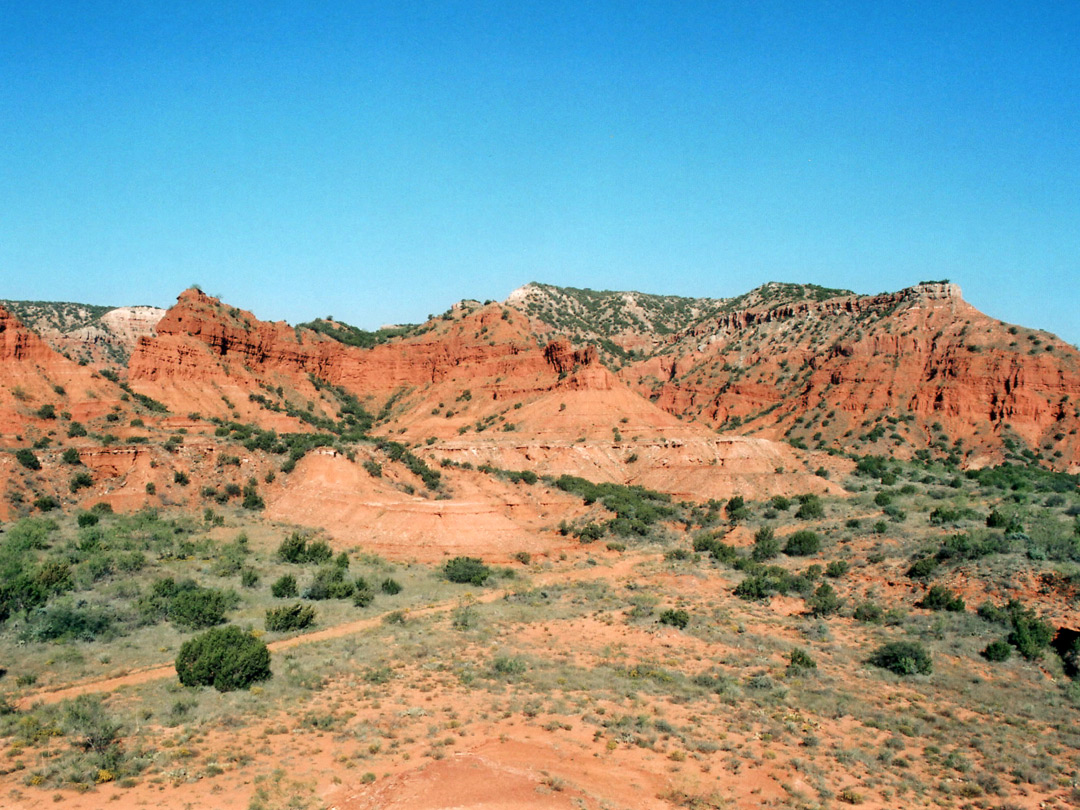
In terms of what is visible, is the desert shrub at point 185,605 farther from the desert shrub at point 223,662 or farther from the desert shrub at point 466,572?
the desert shrub at point 466,572

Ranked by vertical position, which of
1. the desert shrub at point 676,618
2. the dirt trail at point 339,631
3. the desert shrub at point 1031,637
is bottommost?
the dirt trail at point 339,631

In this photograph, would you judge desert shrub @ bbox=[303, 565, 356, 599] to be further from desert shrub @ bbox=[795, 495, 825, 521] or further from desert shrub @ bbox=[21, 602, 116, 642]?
desert shrub @ bbox=[795, 495, 825, 521]

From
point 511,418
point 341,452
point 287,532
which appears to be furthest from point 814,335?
point 287,532

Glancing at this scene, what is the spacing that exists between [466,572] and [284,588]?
333 inches

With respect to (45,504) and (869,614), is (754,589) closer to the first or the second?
(869,614)

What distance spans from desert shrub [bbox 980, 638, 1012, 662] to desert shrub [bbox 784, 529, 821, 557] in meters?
14.0

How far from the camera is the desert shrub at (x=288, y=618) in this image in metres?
23.5

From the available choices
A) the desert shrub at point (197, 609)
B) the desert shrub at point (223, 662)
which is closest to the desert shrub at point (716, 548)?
the desert shrub at point (197, 609)

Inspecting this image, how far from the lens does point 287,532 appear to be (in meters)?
37.9

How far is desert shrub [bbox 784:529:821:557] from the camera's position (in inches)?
1372

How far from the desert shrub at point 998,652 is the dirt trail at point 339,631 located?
16167 millimetres

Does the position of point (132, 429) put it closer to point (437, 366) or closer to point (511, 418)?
point (511, 418)

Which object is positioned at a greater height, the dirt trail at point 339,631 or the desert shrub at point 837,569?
the desert shrub at point 837,569

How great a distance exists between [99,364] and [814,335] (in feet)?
302
